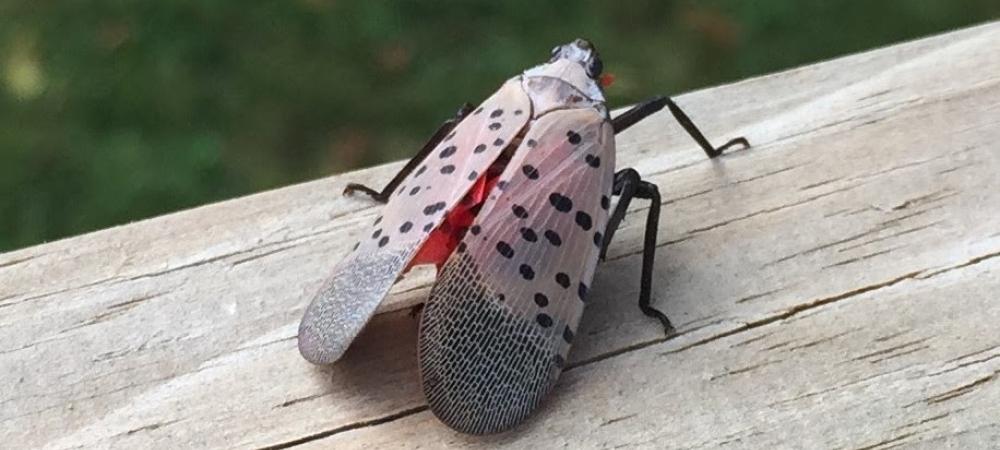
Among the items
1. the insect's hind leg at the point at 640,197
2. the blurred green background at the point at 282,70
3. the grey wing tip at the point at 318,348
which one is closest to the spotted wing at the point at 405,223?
the grey wing tip at the point at 318,348

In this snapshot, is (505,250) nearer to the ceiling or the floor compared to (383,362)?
nearer to the ceiling

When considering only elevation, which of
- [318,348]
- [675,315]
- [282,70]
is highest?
[318,348]

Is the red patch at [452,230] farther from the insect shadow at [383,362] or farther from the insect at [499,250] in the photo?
the insect shadow at [383,362]

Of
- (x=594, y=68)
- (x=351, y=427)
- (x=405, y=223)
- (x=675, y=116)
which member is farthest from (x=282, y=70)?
(x=351, y=427)

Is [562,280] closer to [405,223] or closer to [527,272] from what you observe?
[527,272]

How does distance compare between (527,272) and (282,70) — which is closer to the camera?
(527,272)

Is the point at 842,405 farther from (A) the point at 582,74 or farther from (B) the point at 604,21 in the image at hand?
(B) the point at 604,21

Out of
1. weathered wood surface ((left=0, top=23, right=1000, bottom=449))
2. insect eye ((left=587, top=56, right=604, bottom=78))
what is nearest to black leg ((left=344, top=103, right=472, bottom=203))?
weathered wood surface ((left=0, top=23, right=1000, bottom=449))
